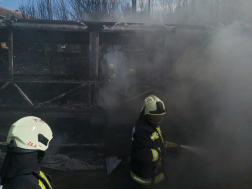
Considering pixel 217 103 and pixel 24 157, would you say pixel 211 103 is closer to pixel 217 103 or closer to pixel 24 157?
pixel 217 103

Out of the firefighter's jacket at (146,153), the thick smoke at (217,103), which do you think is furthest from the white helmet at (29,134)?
the thick smoke at (217,103)

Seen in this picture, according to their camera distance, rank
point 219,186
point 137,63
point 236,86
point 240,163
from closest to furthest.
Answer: point 219,186 < point 240,163 < point 236,86 < point 137,63

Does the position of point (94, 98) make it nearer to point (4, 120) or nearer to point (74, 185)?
point (74, 185)

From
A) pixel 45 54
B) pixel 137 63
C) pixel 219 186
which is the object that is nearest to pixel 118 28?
pixel 137 63

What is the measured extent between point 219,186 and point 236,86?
2.38 metres

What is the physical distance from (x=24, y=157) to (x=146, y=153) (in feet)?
3.99

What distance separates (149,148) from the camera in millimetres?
2006

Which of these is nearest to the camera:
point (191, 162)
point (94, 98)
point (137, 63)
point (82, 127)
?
point (191, 162)

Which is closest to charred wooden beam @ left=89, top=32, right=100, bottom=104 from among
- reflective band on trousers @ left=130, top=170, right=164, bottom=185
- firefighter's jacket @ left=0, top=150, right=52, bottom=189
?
reflective band on trousers @ left=130, top=170, right=164, bottom=185

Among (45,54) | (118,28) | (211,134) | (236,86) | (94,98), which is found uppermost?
(118,28)

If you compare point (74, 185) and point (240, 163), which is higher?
point (240, 163)

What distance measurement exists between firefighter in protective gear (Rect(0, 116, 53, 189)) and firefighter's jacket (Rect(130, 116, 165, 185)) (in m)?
1.02

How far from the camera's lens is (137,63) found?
707cm

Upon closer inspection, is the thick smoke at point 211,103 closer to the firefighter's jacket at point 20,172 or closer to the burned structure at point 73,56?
the burned structure at point 73,56
